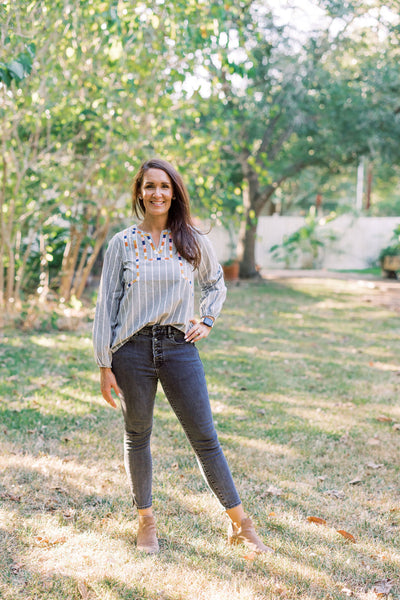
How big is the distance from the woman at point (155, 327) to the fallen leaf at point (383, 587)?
0.51 metres

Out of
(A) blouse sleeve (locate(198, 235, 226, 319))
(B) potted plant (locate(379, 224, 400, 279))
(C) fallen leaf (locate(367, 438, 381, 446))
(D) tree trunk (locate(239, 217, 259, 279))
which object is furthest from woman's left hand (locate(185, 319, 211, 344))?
(B) potted plant (locate(379, 224, 400, 279))

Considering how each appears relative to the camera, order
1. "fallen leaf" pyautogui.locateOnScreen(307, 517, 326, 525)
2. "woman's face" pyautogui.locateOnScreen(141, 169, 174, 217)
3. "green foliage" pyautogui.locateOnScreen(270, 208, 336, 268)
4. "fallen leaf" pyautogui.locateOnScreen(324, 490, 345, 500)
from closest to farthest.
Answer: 1. "woman's face" pyautogui.locateOnScreen(141, 169, 174, 217)
2. "fallen leaf" pyautogui.locateOnScreen(307, 517, 326, 525)
3. "fallen leaf" pyautogui.locateOnScreen(324, 490, 345, 500)
4. "green foliage" pyautogui.locateOnScreen(270, 208, 336, 268)

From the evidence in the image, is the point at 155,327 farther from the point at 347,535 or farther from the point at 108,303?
the point at 347,535

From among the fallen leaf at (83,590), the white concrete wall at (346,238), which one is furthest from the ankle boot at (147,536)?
the white concrete wall at (346,238)

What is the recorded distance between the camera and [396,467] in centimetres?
388

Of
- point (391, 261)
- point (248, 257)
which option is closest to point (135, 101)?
point (248, 257)

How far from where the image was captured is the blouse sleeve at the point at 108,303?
2.61 meters

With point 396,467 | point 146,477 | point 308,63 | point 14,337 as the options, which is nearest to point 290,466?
point 396,467

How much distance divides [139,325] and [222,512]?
127 centimetres

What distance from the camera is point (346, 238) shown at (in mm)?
19766

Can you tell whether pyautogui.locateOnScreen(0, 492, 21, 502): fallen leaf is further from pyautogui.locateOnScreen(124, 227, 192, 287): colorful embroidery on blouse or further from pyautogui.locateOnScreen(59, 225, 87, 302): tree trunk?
pyautogui.locateOnScreen(59, 225, 87, 302): tree trunk

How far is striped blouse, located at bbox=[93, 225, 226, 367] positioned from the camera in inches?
102

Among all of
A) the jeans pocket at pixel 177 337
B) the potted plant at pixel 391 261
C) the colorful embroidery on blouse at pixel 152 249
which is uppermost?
the colorful embroidery on blouse at pixel 152 249

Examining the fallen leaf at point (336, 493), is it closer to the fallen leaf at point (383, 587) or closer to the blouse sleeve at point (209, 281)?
the fallen leaf at point (383, 587)
